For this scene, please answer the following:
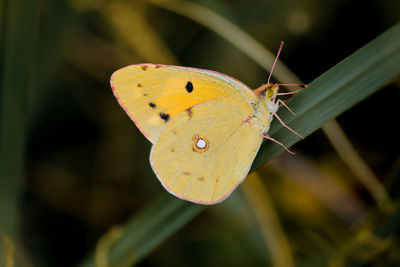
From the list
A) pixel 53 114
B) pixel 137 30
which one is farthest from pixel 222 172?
pixel 53 114

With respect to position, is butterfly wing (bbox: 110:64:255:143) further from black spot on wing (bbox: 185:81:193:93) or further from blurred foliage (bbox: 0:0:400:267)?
blurred foliage (bbox: 0:0:400:267)

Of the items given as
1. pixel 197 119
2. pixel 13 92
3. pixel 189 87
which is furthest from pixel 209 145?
pixel 13 92

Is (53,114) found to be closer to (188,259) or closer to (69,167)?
(69,167)

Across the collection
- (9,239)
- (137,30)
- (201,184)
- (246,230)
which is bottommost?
(9,239)

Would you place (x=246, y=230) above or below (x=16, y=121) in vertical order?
below

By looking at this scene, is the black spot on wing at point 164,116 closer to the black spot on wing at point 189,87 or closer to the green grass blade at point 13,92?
the black spot on wing at point 189,87

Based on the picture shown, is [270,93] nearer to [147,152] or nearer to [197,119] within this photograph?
[197,119]
